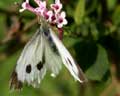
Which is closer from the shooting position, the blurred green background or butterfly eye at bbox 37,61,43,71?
butterfly eye at bbox 37,61,43,71

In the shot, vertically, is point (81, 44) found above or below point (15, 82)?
above

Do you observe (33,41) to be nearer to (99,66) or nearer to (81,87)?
(99,66)

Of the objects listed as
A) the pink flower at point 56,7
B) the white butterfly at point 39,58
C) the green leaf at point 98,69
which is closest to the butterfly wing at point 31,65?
the white butterfly at point 39,58

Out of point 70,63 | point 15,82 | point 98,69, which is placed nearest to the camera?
point 70,63

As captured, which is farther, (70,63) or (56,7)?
(56,7)

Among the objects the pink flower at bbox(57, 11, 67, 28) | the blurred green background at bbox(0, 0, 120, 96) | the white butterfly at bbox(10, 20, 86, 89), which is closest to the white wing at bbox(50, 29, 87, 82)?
the white butterfly at bbox(10, 20, 86, 89)

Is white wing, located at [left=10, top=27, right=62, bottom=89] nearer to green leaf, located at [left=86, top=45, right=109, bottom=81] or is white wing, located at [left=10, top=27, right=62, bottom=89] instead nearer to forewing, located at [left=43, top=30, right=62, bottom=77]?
forewing, located at [left=43, top=30, right=62, bottom=77]

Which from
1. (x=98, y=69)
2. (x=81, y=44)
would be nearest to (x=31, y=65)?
(x=98, y=69)

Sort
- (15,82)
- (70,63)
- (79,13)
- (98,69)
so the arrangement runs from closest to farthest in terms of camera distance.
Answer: (70,63)
(15,82)
(98,69)
(79,13)

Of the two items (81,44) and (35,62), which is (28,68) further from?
(81,44)

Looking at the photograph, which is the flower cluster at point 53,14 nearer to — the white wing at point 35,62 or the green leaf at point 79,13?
the white wing at point 35,62
